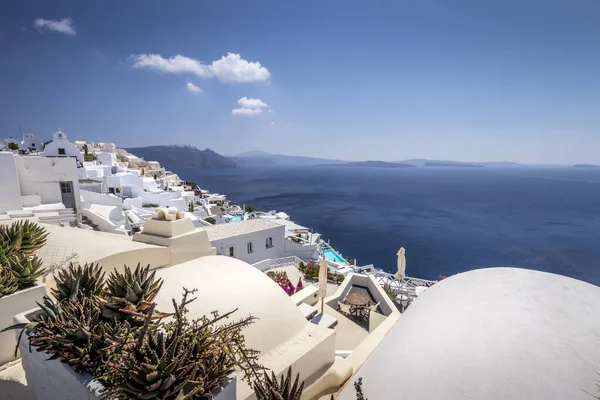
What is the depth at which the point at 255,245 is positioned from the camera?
78.8 ft

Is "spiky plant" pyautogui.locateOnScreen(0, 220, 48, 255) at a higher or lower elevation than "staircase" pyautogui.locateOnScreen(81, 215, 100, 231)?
higher

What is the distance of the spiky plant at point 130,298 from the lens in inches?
176

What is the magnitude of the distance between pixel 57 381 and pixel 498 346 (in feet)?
21.5

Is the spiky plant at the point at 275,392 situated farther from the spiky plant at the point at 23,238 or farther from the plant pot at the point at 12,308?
the spiky plant at the point at 23,238

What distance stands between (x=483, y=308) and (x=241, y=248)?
19432 millimetres

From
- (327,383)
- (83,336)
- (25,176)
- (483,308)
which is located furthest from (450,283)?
(25,176)

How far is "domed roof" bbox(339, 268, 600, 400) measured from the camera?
3639 millimetres

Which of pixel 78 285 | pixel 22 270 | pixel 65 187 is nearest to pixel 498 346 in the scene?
pixel 78 285

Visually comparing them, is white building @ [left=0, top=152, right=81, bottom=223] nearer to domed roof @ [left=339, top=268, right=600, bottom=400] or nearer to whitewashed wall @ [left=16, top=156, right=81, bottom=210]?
whitewashed wall @ [left=16, top=156, right=81, bottom=210]

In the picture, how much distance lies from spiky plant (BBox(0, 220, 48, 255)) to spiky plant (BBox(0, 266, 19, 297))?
5.02 ft

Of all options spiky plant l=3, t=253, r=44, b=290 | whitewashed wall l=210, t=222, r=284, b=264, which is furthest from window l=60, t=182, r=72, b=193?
spiky plant l=3, t=253, r=44, b=290

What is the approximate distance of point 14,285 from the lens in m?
5.93

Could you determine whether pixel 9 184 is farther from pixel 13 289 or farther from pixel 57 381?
pixel 57 381

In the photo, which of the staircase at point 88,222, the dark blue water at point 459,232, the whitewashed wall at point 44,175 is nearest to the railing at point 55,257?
the whitewashed wall at point 44,175
